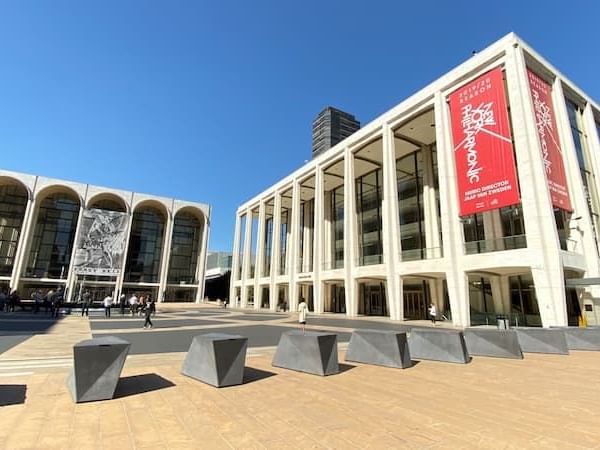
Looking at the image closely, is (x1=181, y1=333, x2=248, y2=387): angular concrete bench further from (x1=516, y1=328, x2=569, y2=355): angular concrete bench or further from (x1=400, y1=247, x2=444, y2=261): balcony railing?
(x1=400, y1=247, x2=444, y2=261): balcony railing

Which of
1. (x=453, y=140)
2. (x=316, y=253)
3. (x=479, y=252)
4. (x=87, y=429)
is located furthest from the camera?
(x=316, y=253)

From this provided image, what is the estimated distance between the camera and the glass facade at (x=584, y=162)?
79.6 ft

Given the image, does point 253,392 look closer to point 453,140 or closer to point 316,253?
point 453,140

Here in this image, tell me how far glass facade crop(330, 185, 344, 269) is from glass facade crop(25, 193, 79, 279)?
44.2 meters

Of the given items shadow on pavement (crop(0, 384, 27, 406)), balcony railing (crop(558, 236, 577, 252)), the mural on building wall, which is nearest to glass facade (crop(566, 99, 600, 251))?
balcony railing (crop(558, 236, 577, 252))

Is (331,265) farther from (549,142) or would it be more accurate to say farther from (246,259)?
(549,142)

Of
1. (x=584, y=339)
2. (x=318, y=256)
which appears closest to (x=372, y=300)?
(x=318, y=256)

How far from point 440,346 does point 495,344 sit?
2.21 m

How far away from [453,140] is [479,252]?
27.6 feet

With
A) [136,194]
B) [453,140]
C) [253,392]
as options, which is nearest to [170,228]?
[136,194]

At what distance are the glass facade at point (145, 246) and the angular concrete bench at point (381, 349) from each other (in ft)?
189

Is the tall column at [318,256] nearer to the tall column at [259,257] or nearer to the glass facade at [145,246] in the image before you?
the tall column at [259,257]

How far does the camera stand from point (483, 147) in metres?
20.7

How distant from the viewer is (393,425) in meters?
3.84
